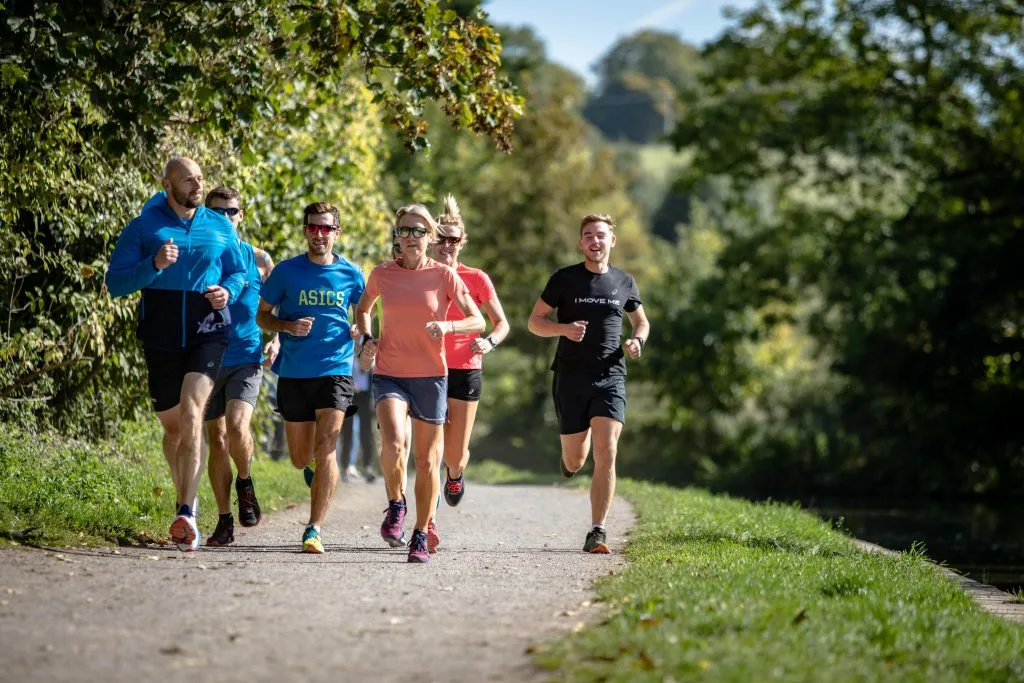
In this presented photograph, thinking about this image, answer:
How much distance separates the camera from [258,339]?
9.88 meters

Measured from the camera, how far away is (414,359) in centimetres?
910

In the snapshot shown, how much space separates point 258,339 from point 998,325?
825 inches

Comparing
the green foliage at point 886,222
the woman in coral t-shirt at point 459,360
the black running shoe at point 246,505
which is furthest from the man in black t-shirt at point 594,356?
the green foliage at point 886,222

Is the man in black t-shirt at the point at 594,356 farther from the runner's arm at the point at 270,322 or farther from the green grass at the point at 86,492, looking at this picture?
the green grass at the point at 86,492

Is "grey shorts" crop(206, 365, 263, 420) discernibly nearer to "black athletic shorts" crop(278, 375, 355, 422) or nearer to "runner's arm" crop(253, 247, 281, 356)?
"black athletic shorts" crop(278, 375, 355, 422)

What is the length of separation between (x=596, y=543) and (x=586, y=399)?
104 cm

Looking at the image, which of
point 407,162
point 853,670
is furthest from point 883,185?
point 853,670

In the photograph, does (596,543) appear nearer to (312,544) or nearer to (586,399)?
(586,399)

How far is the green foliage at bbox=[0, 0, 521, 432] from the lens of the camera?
10.7 meters

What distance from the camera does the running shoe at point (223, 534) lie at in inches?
376

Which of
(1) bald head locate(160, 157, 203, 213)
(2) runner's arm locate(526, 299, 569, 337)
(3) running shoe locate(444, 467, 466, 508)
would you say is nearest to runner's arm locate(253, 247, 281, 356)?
(1) bald head locate(160, 157, 203, 213)

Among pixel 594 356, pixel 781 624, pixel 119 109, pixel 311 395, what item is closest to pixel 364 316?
pixel 311 395

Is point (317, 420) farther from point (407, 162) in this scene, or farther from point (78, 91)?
point (407, 162)

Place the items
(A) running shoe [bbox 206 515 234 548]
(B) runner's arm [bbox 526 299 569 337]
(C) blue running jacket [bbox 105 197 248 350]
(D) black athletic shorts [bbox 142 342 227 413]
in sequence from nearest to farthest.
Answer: (C) blue running jacket [bbox 105 197 248 350], (D) black athletic shorts [bbox 142 342 227 413], (A) running shoe [bbox 206 515 234 548], (B) runner's arm [bbox 526 299 569 337]
